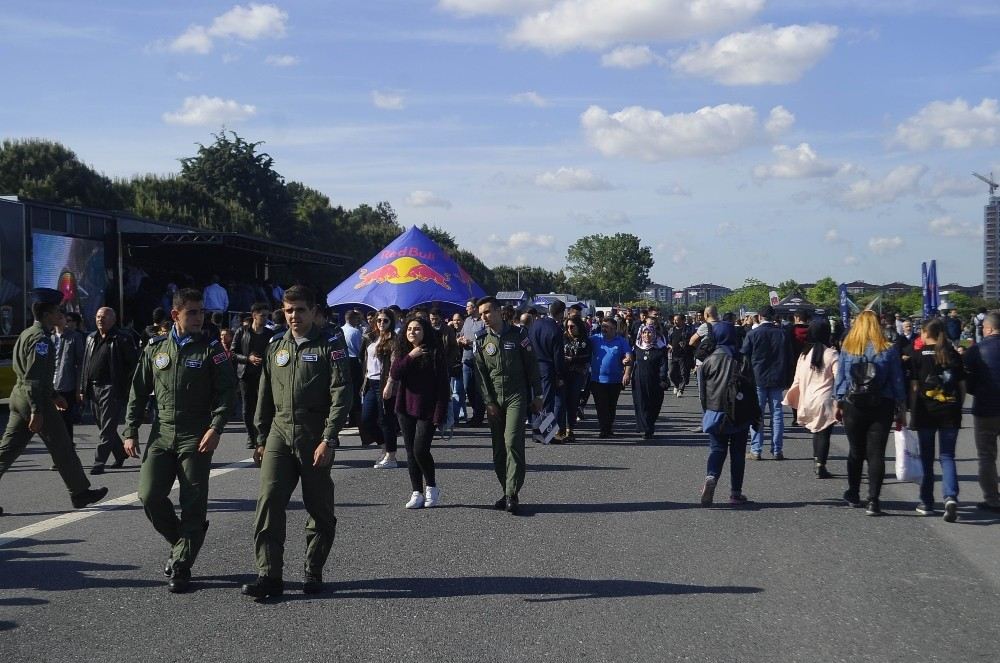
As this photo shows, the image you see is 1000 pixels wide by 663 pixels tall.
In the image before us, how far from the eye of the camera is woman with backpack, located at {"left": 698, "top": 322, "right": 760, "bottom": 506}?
936cm

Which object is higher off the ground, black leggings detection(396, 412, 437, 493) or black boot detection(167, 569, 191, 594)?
black leggings detection(396, 412, 437, 493)

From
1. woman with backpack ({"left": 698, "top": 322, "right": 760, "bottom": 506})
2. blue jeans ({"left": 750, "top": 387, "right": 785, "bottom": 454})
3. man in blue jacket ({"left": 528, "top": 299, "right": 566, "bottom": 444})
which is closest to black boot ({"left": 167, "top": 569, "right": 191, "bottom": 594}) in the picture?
woman with backpack ({"left": 698, "top": 322, "right": 760, "bottom": 506})

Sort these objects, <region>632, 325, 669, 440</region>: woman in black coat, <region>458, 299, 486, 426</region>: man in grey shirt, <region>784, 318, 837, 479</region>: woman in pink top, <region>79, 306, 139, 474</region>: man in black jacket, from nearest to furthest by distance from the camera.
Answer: <region>784, 318, 837, 479</region>: woman in pink top → <region>79, 306, 139, 474</region>: man in black jacket → <region>632, 325, 669, 440</region>: woman in black coat → <region>458, 299, 486, 426</region>: man in grey shirt

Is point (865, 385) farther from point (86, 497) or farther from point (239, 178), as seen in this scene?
point (239, 178)

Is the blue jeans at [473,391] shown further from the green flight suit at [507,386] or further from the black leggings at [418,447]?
the black leggings at [418,447]

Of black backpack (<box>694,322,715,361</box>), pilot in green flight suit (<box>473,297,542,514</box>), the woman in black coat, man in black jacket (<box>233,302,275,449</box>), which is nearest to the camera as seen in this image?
pilot in green flight suit (<box>473,297,542,514</box>)

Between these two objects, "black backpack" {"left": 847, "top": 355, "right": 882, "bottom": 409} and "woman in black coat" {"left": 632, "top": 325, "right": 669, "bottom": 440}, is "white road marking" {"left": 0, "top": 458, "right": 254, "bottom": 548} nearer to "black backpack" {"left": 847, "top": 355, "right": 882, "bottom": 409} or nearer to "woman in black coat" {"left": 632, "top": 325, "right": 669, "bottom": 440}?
"black backpack" {"left": 847, "top": 355, "right": 882, "bottom": 409}

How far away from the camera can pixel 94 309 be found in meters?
19.6

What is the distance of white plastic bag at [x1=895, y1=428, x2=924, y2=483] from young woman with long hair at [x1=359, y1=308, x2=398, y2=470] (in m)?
4.69

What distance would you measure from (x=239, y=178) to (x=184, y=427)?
186 feet

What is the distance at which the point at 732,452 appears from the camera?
9.62 m

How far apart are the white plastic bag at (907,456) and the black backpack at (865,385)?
0.62 meters

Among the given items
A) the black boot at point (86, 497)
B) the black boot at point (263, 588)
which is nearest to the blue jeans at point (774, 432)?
the black boot at point (86, 497)

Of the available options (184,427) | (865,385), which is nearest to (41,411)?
(184,427)
